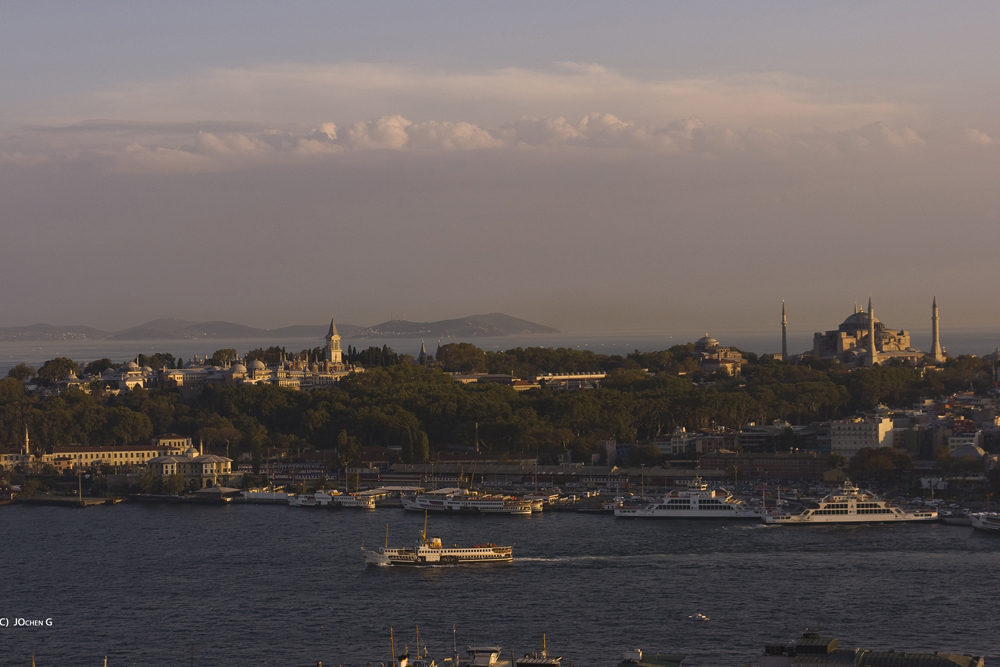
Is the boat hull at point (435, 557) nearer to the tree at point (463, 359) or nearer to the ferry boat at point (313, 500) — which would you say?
the ferry boat at point (313, 500)

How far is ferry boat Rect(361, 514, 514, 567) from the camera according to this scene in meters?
24.9

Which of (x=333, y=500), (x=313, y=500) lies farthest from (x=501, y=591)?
(x=313, y=500)

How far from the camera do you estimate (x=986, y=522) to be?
2853 cm

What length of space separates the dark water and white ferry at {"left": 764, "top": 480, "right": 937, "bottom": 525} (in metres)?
0.85

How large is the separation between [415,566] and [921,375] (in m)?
37.7

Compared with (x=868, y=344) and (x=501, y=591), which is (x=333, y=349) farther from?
(x=501, y=591)

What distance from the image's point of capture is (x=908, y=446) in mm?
40875

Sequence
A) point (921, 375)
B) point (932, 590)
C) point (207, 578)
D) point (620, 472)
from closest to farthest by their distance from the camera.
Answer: point (932, 590) → point (207, 578) → point (620, 472) → point (921, 375)

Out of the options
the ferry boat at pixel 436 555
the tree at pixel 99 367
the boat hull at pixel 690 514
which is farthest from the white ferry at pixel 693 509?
the tree at pixel 99 367

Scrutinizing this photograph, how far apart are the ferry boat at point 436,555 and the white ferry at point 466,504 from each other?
7834mm

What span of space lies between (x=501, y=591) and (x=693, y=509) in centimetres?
1042

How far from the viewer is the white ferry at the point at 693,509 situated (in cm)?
3159

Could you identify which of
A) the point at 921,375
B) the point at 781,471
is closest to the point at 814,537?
the point at 781,471

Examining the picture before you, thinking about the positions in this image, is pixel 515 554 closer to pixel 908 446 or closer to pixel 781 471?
pixel 781 471
